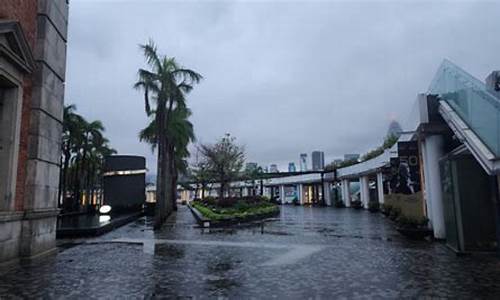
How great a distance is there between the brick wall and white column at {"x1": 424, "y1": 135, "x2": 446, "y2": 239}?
1282 centimetres

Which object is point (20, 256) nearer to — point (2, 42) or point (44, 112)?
point (44, 112)

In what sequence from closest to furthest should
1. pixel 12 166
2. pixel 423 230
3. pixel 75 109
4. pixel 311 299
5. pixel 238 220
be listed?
pixel 311 299
pixel 12 166
pixel 423 230
pixel 238 220
pixel 75 109

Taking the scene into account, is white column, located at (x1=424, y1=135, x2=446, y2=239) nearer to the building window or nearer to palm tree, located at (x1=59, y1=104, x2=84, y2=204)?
the building window

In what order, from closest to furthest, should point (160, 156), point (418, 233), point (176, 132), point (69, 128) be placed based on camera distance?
1. point (418, 233)
2. point (160, 156)
3. point (176, 132)
4. point (69, 128)

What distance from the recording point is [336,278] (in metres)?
7.55

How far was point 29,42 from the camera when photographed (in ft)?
33.2

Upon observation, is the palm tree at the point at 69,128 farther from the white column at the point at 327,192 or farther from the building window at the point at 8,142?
the white column at the point at 327,192

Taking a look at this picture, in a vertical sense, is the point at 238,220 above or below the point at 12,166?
below

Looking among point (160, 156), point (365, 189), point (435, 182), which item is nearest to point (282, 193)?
point (365, 189)

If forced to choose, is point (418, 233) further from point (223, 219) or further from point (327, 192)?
point (327, 192)

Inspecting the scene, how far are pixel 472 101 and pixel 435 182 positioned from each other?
4299 millimetres

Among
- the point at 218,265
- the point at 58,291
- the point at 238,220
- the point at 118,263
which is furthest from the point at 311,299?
the point at 238,220

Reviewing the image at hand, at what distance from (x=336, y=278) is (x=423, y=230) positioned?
767 centimetres

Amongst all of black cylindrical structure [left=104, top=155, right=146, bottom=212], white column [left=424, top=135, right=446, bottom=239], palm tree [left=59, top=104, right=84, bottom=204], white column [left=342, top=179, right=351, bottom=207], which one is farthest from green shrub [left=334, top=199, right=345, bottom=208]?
white column [left=424, top=135, right=446, bottom=239]
